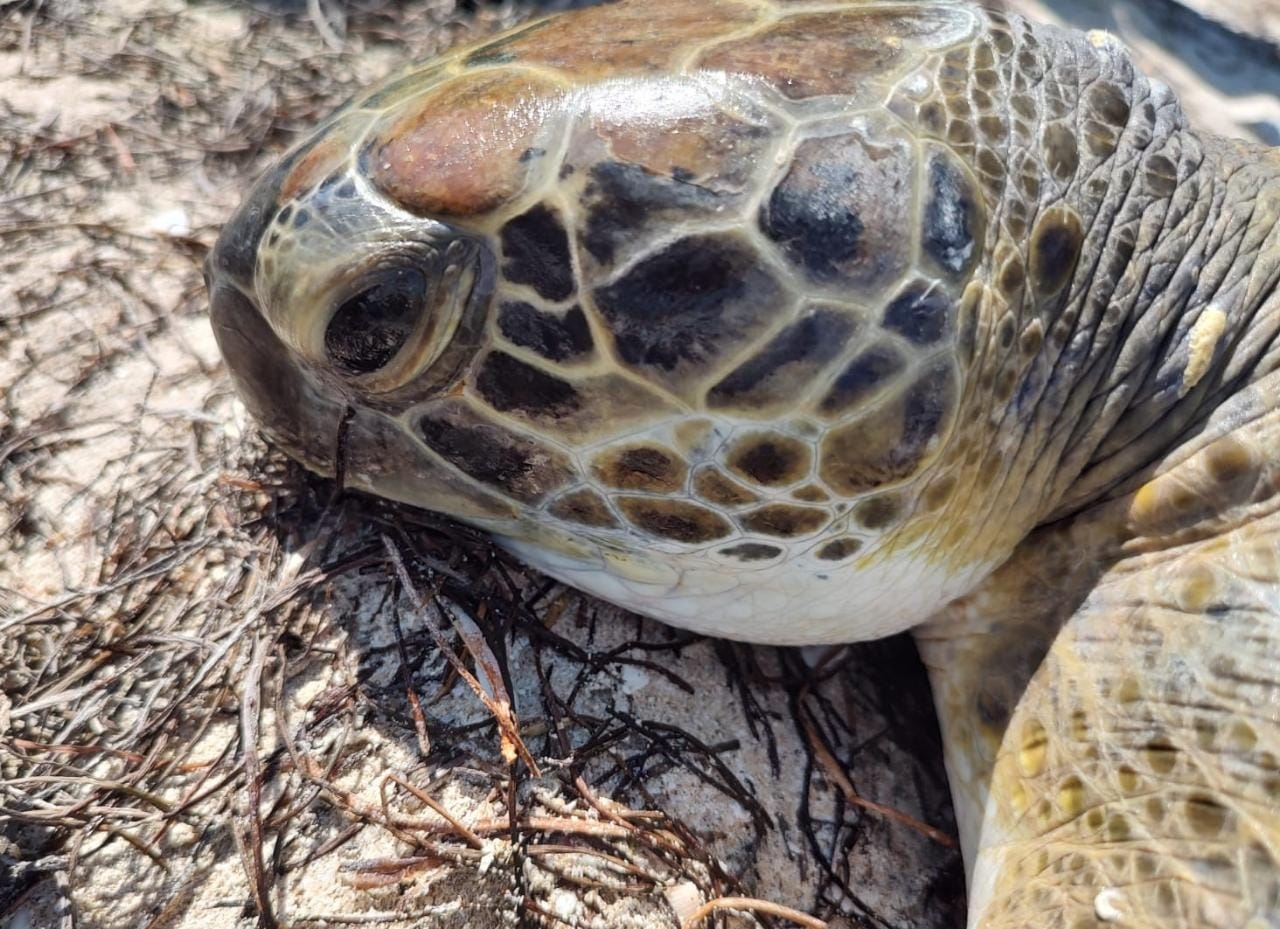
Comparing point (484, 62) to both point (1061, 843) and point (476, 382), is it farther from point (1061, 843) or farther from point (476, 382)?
point (1061, 843)

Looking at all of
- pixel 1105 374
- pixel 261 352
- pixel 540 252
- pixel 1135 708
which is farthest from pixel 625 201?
pixel 1135 708

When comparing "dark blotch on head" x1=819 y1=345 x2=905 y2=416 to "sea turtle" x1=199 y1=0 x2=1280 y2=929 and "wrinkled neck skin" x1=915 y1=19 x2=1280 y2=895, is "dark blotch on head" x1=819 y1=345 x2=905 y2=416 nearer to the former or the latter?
"sea turtle" x1=199 y1=0 x2=1280 y2=929

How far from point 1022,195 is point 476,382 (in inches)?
29.6

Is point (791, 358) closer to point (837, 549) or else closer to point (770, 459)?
point (770, 459)

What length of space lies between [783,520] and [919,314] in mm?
298

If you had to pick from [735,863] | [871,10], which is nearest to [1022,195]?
[871,10]

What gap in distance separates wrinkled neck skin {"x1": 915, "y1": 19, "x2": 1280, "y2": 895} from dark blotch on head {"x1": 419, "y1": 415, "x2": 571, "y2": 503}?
627mm

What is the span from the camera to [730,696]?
1594 millimetres

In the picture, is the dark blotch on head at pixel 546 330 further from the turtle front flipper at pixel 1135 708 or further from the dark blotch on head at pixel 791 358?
the turtle front flipper at pixel 1135 708

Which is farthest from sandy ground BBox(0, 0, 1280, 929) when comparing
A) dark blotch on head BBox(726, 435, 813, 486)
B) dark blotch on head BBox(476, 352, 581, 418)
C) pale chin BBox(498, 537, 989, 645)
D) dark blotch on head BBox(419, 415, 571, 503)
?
dark blotch on head BBox(726, 435, 813, 486)

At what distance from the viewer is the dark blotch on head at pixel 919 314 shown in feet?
3.87

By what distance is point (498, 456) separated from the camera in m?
1.25

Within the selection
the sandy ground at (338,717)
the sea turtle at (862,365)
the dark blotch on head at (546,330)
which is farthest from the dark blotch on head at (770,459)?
the sandy ground at (338,717)

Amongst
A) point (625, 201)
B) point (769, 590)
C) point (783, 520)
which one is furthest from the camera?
point (769, 590)
